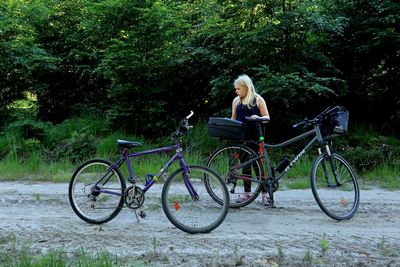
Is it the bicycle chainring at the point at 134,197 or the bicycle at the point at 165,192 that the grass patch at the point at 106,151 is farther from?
the bicycle chainring at the point at 134,197

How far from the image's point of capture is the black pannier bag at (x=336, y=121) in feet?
19.8

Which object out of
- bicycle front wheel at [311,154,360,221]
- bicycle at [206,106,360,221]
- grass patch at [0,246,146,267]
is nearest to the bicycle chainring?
bicycle at [206,106,360,221]

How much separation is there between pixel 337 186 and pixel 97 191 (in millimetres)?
3307

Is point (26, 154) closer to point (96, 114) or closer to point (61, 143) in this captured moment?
point (61, 143)

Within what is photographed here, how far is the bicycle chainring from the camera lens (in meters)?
A: 5.65

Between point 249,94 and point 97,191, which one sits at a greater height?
point 249,94

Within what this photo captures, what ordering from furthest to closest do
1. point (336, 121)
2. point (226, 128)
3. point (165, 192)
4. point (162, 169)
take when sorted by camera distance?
point (226, 128), point (336, 121), point (162, 169), point (165, 192)

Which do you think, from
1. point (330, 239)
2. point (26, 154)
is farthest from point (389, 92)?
point (26, 154)

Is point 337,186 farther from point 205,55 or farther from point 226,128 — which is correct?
point 205,55

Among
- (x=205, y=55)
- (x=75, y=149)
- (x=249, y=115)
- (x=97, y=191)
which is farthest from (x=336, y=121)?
(x=75, y=149)

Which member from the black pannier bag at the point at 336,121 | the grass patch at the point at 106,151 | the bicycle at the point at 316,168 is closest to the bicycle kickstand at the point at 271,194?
the bicycle at the point at 316,168

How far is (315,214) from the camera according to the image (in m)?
6.19

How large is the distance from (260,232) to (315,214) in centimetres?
124

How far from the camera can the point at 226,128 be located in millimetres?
6180
